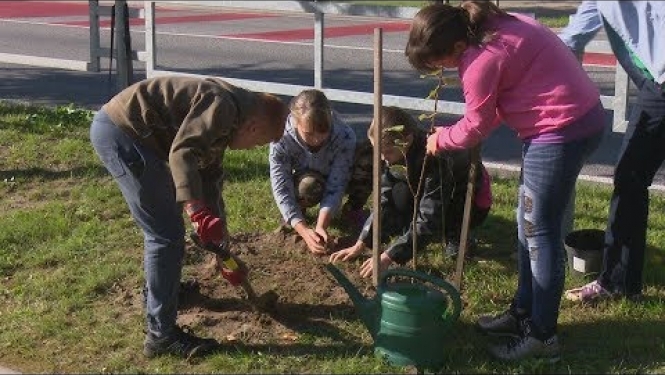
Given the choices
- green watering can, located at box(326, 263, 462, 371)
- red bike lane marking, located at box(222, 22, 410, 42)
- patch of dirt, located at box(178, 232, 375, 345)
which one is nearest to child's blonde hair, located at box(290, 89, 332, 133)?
patch of dirt, located at box(178, 232, 375, 345)

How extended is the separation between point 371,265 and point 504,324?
0.82m

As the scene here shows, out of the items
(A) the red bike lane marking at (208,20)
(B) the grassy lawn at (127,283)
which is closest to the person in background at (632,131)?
(B) the grassy lawn at (127,283)

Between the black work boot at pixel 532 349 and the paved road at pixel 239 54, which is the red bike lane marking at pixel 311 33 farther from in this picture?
the black work boot at pixel 532 349

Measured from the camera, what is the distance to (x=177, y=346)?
Answer: 438 cm

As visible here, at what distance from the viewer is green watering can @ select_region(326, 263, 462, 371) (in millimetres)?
4152

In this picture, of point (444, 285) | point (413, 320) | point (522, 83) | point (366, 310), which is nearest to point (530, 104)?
point (522, 83)

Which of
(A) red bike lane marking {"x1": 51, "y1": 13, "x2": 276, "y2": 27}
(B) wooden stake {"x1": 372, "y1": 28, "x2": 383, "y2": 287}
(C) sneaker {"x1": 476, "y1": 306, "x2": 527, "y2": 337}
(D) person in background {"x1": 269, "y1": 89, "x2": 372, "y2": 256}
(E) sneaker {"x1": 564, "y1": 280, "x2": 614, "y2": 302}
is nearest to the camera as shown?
(B) wooden stake {"x1": 372, "y1": 28, "x2": 383, "y2": 287}

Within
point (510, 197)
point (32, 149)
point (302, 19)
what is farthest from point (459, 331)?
point (302, 19)

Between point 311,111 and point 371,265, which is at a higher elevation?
point 311,111

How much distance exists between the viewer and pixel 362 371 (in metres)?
4.23

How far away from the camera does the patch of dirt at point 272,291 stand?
15.4 feet

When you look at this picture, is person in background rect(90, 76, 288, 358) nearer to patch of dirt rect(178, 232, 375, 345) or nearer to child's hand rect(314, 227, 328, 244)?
patch of dirt rect(178, 232, 375, 345)

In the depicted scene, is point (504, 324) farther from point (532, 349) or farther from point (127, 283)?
point (127, 283)

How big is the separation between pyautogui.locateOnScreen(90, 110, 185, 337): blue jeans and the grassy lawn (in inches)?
9.5
